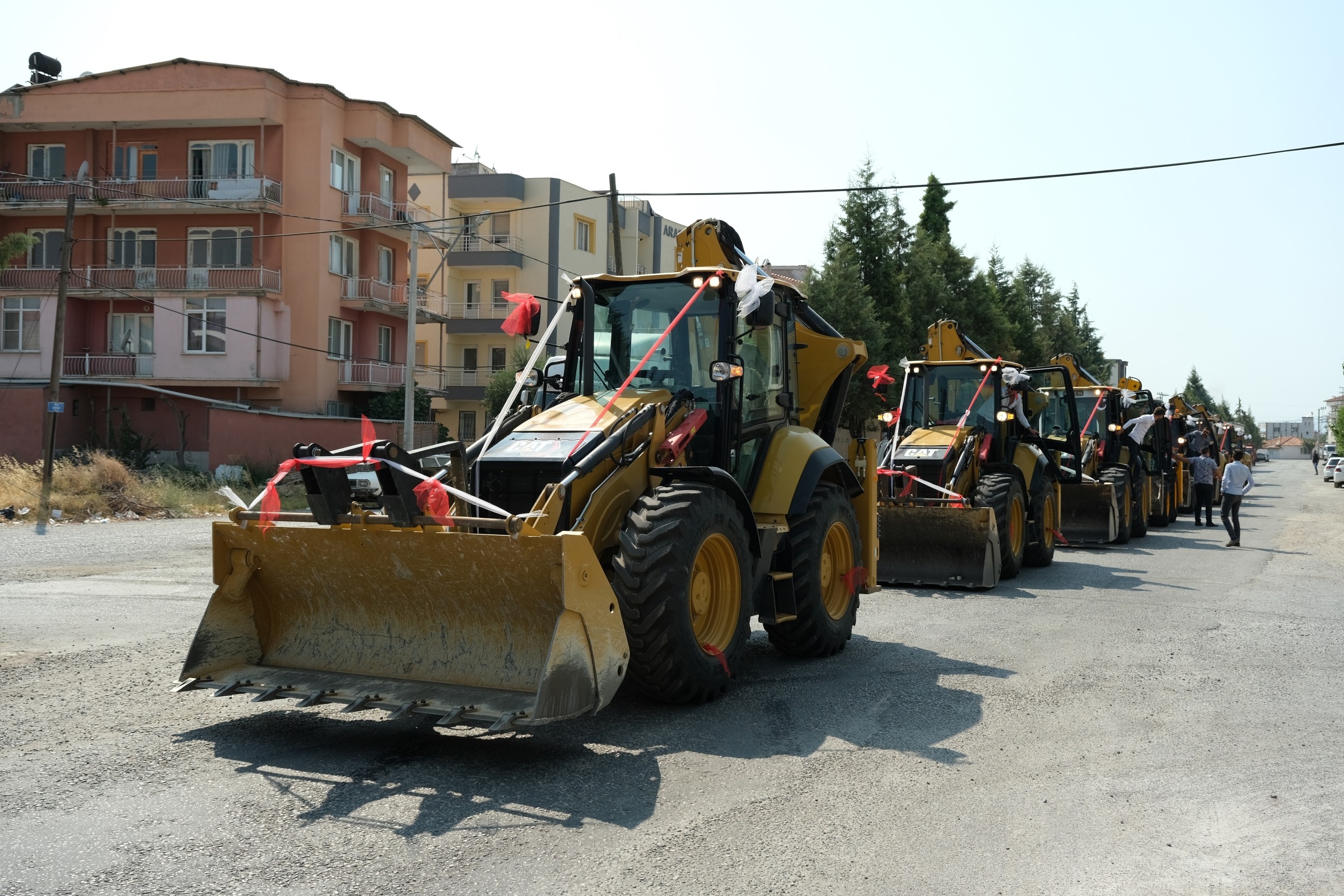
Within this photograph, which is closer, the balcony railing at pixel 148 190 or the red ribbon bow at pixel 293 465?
the red ribbon bow at pixel 293 465

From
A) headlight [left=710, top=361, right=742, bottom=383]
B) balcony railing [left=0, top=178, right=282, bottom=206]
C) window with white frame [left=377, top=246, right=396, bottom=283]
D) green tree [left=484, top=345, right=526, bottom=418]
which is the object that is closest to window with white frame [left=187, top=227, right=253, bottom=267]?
balcony railing [left=0, top=178, right=282, bottom=206]

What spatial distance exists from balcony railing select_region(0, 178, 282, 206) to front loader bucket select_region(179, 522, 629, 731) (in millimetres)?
33637

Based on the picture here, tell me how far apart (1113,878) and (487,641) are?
135 inches

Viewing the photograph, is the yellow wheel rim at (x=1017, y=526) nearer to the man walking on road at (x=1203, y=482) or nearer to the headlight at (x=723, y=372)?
the headlight at (x=723, y=372)

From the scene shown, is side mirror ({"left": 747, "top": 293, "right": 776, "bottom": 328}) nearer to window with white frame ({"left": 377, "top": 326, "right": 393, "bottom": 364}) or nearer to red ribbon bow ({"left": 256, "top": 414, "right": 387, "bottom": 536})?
red ribbon bow ({"left": 256, "top": 414, "right": 387, "bottom": 536})

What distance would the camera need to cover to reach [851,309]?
33.8 m

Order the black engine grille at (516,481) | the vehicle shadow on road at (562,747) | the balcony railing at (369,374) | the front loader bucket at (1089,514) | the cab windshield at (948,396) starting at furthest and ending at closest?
1. the balcony railing at (369,374)
2. the front loader bucket at (1089,514)
3. the cab windshield at (948,396)
4. the black engine grille at (516,481)
5. the vehicle shadow on road at (562,747)

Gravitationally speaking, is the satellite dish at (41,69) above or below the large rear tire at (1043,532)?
above

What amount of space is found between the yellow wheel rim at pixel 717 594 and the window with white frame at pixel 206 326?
113 ft

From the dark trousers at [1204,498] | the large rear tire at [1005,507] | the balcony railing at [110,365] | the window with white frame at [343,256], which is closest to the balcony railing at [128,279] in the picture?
the window with white frame at [343,256]

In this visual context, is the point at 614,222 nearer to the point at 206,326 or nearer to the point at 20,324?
the point at 206,326

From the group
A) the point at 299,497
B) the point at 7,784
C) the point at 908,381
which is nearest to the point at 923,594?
the point at 908,381

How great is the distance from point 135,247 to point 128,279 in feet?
4.61

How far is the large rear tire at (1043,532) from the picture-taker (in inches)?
597
